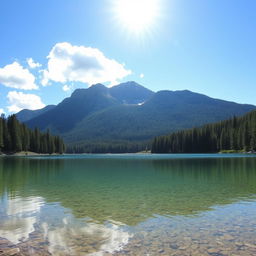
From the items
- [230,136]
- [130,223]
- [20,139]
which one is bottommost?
[130,223]

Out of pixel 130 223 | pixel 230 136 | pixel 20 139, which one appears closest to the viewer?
pixel 130 223

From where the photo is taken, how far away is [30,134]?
16112 centimetres

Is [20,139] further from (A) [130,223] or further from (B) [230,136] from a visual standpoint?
(A) [130,223]

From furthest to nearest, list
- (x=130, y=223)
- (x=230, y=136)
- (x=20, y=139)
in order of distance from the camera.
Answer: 1. (x=230, y=136)
2. (x=20, y=139)
3. (x=130, y=223)

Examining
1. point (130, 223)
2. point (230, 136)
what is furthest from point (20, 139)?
point (130, 223)

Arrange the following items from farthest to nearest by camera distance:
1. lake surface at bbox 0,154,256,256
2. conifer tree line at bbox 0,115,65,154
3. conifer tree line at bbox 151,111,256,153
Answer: conifer tree line at bbox 151,111,256,153, conifer tree line at bbox 0,115,65,154, lake surface at bbox 0,154,256,256

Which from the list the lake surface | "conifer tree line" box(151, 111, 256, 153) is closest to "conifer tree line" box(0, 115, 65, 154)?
"conifer tree line" box(151, 111, 256, 153)

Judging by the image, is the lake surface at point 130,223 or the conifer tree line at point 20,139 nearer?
the lake surface at point 130,223

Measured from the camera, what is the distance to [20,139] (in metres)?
139

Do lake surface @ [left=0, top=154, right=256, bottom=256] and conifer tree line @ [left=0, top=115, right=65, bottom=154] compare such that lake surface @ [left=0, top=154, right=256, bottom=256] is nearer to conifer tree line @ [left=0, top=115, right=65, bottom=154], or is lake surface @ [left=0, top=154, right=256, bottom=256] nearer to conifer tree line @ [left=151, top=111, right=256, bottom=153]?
conifer tree line @ [left=0, top=115, right=65, bottom=154]

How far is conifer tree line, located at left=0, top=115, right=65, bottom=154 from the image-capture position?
132m

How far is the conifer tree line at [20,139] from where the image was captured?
433ft

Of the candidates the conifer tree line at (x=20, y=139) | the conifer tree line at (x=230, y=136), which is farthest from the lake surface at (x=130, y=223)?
the conifer tree line at (x=230, y=136)

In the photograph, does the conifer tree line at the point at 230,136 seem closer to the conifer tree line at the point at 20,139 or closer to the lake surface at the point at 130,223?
the conifer tree line at the point at 20,139
